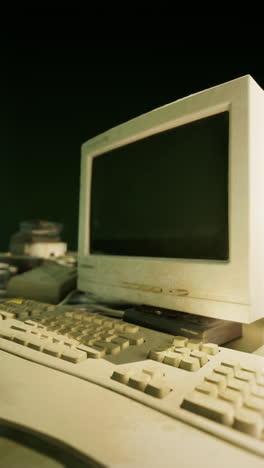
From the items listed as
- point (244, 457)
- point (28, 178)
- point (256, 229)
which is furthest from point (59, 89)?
point (244, 457)

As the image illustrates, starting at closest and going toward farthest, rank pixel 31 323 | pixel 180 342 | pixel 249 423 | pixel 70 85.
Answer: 1. pixel 249 423
2. pixel 180 342
3. pixel 31 323
4. pixel 70 85

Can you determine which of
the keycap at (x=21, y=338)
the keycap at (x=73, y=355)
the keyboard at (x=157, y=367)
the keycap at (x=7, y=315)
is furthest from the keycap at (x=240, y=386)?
the keycap at (x=7, y=315)

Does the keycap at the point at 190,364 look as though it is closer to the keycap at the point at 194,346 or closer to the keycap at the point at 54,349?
the keycap at the point at 194,346

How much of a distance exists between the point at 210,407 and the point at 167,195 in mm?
476

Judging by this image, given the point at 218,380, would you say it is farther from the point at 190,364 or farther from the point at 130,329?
the point at 130,329

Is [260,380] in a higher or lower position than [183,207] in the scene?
lower

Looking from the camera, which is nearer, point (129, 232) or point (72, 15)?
point (129, 232)

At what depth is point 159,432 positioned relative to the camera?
0.93 ft

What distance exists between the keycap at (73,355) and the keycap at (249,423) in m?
0.23

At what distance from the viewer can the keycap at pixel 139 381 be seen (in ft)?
1.14

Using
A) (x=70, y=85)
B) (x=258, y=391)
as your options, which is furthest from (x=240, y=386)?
(x=70, y=85)

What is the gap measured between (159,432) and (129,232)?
1.77ft

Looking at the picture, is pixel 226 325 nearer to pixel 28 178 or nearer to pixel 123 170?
pixel 123 170

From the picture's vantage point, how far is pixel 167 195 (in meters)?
0.70
